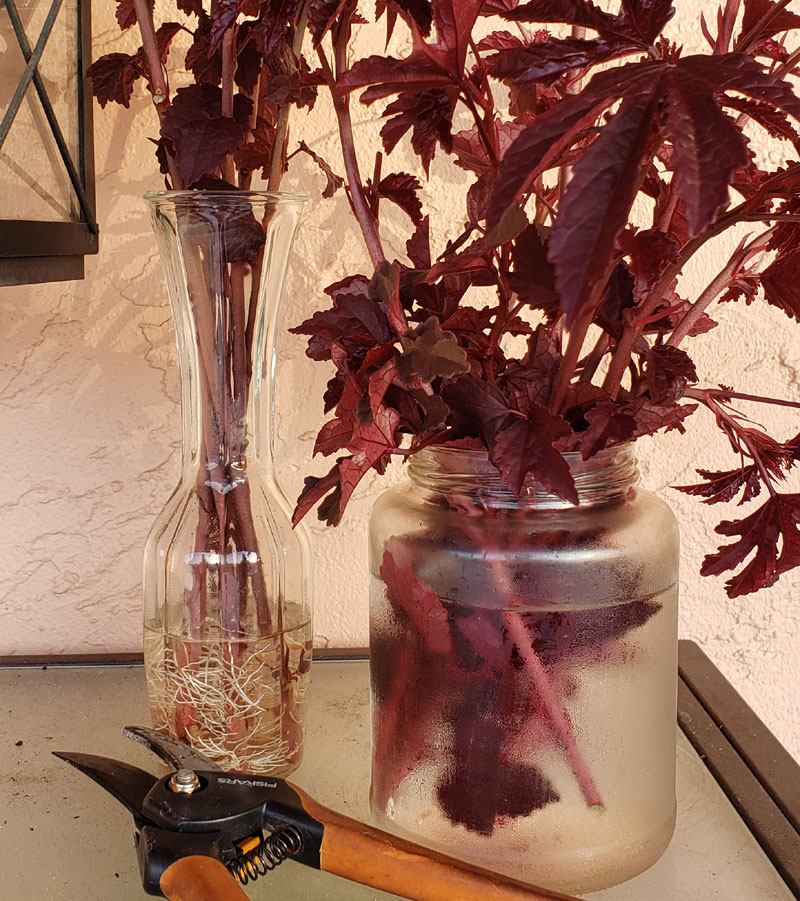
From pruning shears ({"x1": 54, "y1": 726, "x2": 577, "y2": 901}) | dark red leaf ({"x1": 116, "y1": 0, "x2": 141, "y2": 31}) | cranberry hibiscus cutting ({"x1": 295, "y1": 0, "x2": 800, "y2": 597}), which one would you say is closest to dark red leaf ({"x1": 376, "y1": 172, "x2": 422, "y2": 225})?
cranberry hibiscus cutting ({"x1": 295, "y1": 0, "x2": 800, "y2": 597})

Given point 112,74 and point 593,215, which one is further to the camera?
point 112,74

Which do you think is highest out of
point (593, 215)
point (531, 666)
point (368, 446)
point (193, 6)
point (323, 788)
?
point (193, 6)

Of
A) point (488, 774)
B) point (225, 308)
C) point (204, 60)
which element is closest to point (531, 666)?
point (488, 774)

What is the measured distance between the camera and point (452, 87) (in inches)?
16.8

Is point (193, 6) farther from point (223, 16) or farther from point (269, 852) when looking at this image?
point (269, 852)

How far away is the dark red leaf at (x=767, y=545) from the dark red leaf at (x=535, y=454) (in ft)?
0.45

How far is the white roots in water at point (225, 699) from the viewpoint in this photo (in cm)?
59

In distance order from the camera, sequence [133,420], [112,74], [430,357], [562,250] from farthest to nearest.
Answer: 1. [133,420]
2. [112,74]
3. [430,357]
4. [562,250]

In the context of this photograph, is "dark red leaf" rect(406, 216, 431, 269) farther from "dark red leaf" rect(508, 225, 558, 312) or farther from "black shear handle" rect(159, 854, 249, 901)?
"black shear handle" rect(159, 854, 249, 901)

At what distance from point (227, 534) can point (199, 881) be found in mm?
207

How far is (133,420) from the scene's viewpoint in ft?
2.65

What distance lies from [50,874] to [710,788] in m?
0.40

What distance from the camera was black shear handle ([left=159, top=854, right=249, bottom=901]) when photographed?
0.43 metres

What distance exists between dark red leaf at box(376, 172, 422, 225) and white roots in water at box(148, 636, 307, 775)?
276 millimetres
